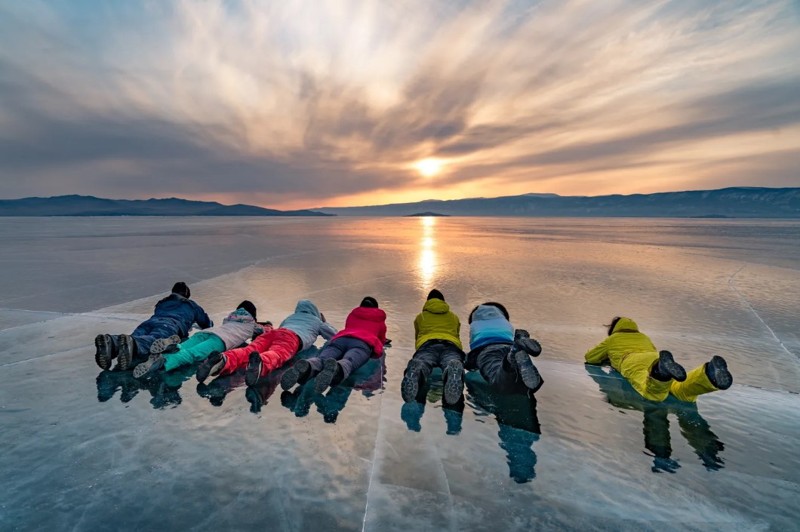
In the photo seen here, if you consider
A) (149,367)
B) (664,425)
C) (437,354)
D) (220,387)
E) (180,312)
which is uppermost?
(180,312)

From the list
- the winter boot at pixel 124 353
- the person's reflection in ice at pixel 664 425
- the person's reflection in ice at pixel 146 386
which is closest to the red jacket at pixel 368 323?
the person's reflection in ice at pixel 146 386

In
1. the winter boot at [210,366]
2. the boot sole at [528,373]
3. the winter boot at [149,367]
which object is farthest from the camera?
the winter boot at [149,367]

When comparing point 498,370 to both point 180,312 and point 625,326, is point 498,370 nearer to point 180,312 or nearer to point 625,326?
point 625,326

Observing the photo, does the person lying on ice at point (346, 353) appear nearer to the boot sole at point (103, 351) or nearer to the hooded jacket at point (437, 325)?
the hooded jacket at point (437, 325)

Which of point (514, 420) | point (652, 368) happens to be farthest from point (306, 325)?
point (652, 368)

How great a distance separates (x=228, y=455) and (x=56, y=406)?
2380mm

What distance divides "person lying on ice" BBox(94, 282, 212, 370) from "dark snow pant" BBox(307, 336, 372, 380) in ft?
6.89

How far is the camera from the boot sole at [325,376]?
443cm

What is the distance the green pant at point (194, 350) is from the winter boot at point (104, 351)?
2.10ft

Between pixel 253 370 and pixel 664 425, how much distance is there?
4.49m

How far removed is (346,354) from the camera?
5.17 metres

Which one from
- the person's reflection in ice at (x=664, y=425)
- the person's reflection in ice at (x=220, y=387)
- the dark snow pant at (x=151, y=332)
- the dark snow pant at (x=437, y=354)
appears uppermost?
the dark snow pant at (x=151, y=332)

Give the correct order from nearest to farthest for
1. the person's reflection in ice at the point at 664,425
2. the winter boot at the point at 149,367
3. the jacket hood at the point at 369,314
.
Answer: the person's reflection in ice at the point at 664,425 → the winter boot at the point at 149,367 → the jacket hood at the point at 369,314

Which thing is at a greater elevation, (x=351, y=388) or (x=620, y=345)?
(x=620, y=345)
